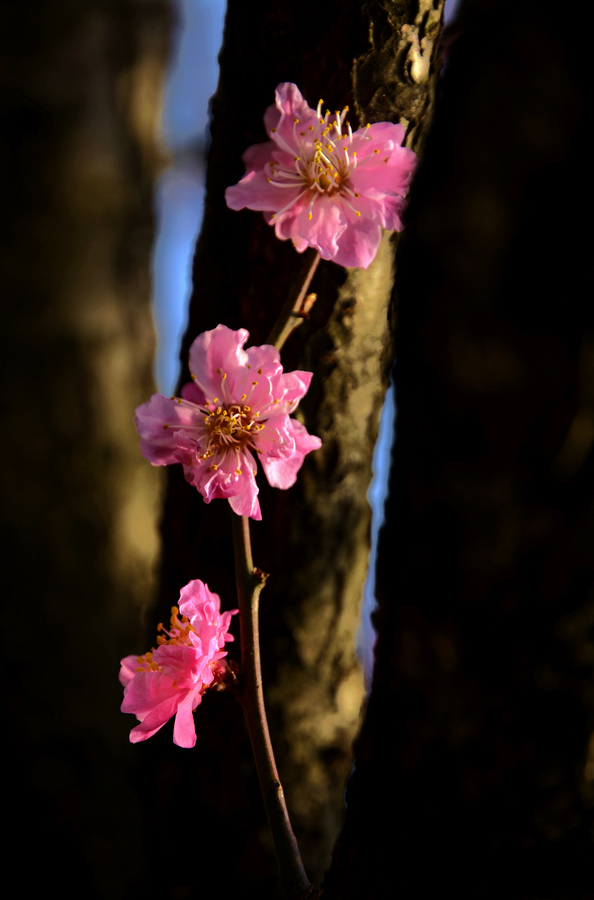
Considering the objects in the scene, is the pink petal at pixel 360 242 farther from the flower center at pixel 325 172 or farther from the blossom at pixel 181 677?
the blossom at pixel 181 677

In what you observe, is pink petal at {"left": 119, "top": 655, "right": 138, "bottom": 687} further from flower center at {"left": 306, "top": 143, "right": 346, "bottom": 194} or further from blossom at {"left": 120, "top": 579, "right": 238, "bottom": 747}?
flower center at {"left": 306, "top": 143, "right": 346, "bottom": 194}

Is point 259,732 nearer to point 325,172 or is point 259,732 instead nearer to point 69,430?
point 325,172

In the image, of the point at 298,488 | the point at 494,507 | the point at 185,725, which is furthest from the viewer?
the point at 298,488

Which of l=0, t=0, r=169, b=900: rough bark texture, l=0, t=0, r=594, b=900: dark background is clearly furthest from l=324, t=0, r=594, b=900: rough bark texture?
l=0, t=0, r=169, b=900: rough bark texture

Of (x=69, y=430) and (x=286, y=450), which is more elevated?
(x=69, y=430)

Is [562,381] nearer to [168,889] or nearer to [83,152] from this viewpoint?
[168,889]

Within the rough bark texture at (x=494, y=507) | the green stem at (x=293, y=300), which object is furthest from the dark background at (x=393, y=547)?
A: the green stem at (x=293, y=300)

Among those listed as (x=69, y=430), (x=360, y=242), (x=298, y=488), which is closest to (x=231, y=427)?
(x=360, y=242)
